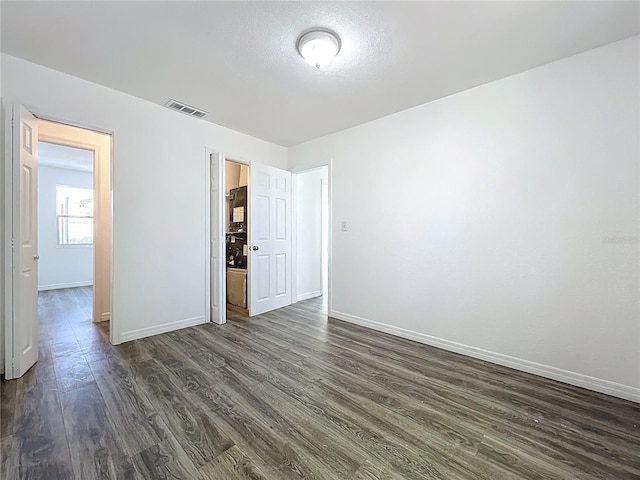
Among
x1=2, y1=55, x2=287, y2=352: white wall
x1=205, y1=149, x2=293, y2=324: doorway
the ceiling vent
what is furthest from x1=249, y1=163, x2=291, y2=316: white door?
the ceiling vent

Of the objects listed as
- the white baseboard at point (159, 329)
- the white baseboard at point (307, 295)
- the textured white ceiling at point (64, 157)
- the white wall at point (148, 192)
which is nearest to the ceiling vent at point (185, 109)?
the white wall at point (148, 192)

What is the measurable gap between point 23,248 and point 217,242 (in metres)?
1.70

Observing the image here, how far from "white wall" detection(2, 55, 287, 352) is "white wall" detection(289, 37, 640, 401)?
2.17 m

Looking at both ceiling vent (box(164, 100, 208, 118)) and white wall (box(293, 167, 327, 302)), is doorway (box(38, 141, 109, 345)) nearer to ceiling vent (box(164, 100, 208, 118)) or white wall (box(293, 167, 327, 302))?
ceiling vent (box(164, 100, 208, 118))

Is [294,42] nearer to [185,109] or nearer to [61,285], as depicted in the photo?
[185,109]

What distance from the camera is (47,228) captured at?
5789mm

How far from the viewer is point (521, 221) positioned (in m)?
2.34

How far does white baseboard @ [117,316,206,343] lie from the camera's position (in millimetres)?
2829

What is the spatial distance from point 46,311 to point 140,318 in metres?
2.34

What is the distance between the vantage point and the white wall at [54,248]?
5.70 m

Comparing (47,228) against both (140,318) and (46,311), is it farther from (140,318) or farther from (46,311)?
(140,318)

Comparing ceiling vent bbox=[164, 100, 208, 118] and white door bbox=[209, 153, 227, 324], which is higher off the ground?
ceiling vent bbox=[164, 100, 208, 118]

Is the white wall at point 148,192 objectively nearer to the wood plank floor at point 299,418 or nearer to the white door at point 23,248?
the white door at point 23,248

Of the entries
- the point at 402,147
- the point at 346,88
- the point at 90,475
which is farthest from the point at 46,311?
the point at 402,147
